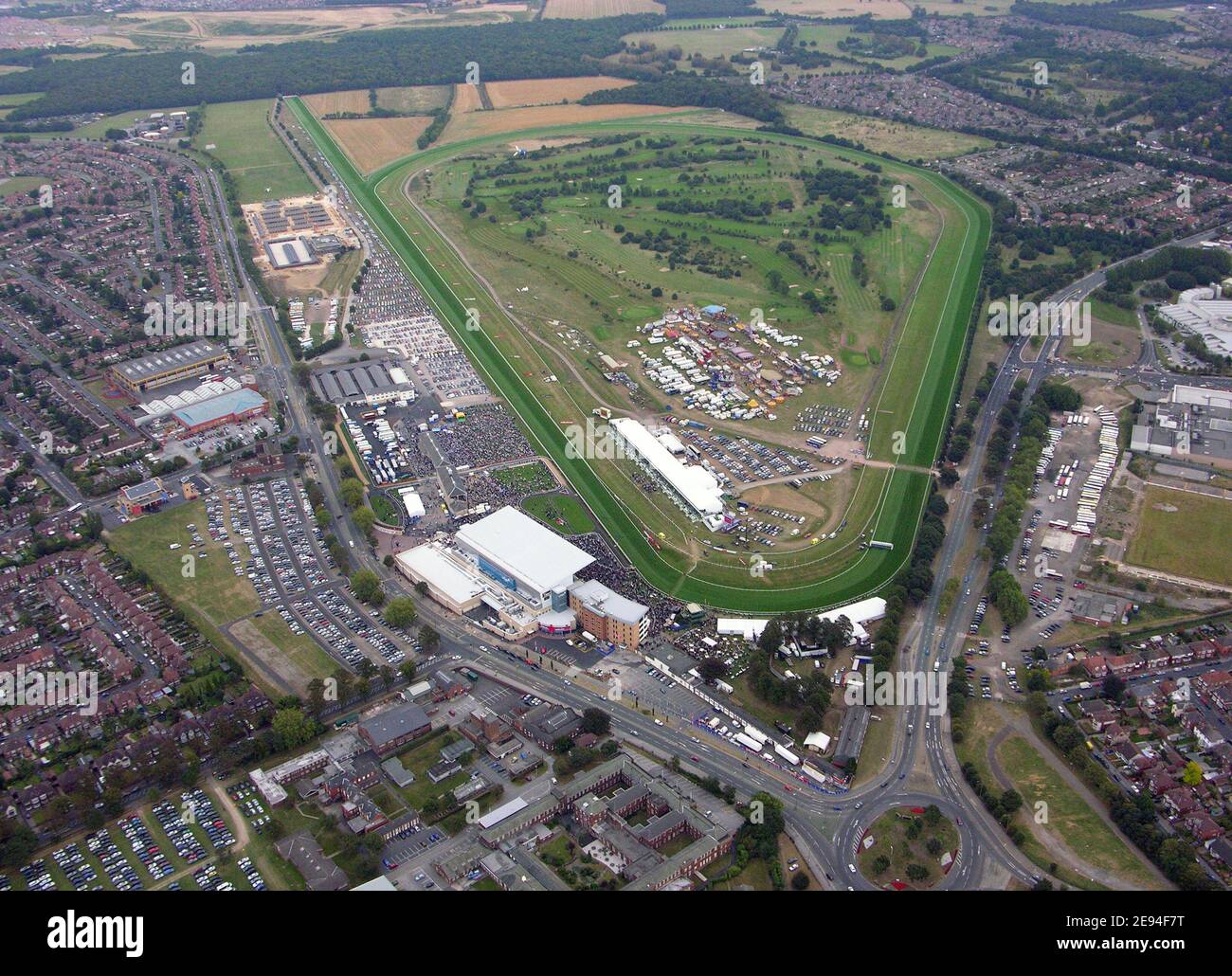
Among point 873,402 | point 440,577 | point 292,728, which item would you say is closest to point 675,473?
point 440,577

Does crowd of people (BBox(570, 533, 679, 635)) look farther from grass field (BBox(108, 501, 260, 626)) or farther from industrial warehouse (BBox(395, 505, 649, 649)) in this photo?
grass field (BBox(108, 501, 260, 626))

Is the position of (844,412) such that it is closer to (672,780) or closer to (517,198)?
(672,780)

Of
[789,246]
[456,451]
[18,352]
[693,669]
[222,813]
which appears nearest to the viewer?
[222,813]

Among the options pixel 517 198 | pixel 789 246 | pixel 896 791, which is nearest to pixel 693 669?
pixel 896 791

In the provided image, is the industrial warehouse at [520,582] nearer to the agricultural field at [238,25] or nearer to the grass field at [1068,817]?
the grass field at [1068,817]

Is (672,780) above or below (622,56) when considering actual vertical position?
below

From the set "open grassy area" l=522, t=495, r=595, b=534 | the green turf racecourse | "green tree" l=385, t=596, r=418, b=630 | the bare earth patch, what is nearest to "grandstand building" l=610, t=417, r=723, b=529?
the green turf racecourse
